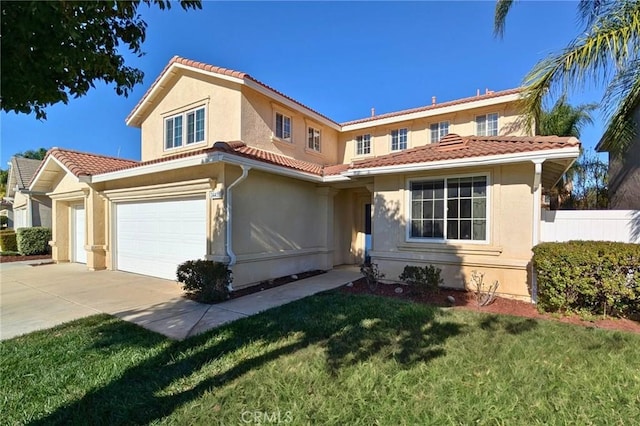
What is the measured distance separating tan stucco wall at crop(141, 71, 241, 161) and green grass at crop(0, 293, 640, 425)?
7.67m

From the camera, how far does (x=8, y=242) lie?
1927 centimetres

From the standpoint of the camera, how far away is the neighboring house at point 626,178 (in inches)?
430

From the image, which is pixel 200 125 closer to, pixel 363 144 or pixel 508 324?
pixel 363 144

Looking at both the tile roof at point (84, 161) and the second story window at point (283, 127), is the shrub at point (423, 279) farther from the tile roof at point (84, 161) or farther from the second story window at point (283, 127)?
the tile roof at point (84, 161)

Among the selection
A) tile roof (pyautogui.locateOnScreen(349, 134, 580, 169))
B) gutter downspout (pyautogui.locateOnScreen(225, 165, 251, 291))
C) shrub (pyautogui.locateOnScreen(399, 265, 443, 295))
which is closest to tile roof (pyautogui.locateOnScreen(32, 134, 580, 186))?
tile roof (pyautogui.locateOnScreen(349, 134, 580, 169))

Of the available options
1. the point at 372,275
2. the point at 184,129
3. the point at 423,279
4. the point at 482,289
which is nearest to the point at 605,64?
the point at 482,289

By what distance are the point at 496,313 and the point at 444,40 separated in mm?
10304

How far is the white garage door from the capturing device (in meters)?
9.94

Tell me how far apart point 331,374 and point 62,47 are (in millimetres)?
4752

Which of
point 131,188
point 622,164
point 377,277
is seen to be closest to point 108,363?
point 377,277

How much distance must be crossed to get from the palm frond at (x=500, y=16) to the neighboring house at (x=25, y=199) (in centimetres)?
2118

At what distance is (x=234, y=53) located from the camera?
14.0 m

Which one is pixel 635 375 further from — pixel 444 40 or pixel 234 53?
pixel 234 53

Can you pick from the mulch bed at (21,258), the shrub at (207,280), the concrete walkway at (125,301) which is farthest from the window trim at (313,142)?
the mulch bed at (21,258)
